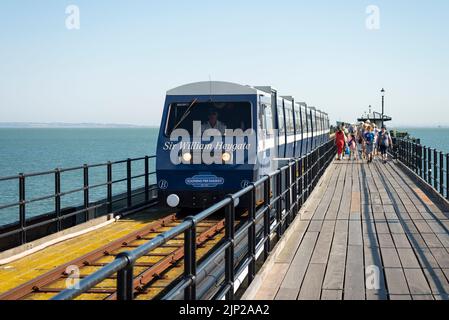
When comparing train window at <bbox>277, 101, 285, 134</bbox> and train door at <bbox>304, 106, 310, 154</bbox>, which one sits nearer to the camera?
train window at <bbox>277, 101, 285, 134</bbox>

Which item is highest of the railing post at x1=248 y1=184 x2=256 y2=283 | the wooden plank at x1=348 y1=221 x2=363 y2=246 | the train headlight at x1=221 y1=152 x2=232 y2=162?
the train headlight at x1=221 y1=152 x2=232 y2=162

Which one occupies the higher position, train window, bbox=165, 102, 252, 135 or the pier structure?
train window, bbox=165, 102, 252, 135

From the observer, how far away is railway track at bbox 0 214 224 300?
776 cm

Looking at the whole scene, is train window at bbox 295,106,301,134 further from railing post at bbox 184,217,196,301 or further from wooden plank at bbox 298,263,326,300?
railing post at bbox 184,217,196,301

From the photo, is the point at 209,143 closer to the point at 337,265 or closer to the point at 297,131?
the point at 337,265

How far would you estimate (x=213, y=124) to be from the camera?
14094 mm

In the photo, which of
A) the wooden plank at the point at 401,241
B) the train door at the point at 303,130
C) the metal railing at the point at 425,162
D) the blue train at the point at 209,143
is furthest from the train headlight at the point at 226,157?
the train door at the point at 303,130

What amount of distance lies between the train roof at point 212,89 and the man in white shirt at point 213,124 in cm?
45

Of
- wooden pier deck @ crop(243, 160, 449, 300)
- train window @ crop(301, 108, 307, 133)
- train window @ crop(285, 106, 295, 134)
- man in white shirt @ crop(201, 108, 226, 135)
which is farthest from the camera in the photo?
train window @ crop(301, 108, 307, 133)

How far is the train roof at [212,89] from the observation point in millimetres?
14227

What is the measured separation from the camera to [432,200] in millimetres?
14953

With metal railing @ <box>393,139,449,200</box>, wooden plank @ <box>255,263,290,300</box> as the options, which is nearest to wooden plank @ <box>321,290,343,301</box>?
wooden plank @ <box>255,263,290,300</box>

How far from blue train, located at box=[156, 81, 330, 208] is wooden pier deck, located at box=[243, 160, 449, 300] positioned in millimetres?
1738
